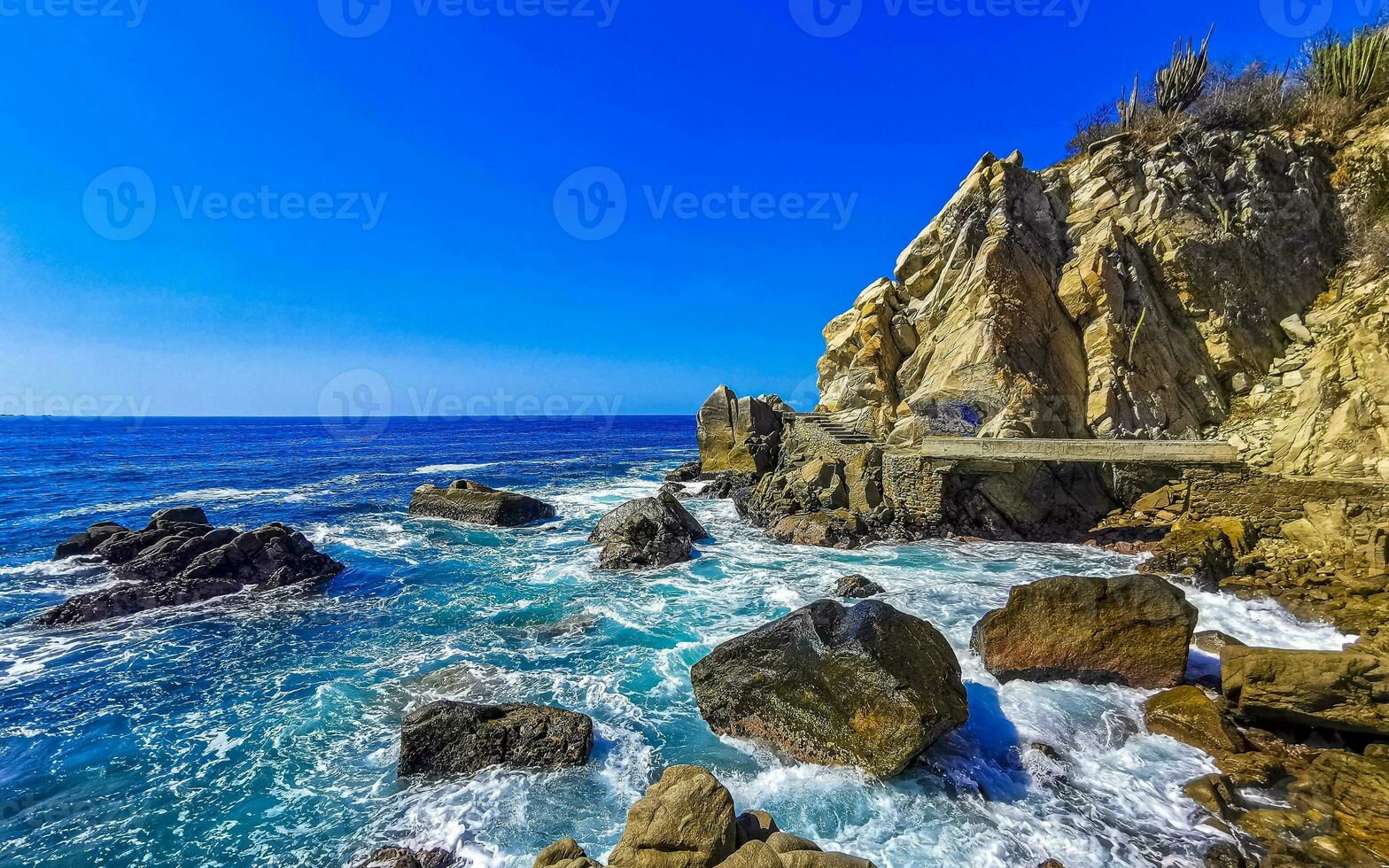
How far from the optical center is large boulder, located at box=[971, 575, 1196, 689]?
8891mm

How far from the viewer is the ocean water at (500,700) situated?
6.39m

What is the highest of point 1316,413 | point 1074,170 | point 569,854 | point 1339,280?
point 1074,170

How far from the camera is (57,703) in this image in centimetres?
969

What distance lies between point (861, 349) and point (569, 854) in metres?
29.7

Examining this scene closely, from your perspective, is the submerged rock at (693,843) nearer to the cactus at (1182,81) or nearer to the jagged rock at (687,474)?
the jagged rock at (687,474)

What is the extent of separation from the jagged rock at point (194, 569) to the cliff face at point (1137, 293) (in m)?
22.4

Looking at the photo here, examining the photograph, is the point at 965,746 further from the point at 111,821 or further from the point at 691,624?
the point at 111,821

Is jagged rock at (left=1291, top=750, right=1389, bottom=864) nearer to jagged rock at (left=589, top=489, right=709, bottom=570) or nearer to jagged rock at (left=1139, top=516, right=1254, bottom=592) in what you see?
jagged rock at (left=1139, top=516, right=1254, bottom=592)

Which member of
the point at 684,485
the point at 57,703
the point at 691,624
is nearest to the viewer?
the point at 57,703

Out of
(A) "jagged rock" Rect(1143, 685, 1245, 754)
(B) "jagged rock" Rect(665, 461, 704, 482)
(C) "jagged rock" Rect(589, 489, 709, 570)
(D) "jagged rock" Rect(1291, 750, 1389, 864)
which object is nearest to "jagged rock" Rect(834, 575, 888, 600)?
(C) "jagged rock" Rect(589, 489, 709, 570)

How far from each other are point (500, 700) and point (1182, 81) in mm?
39718

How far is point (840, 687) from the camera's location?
765 cm

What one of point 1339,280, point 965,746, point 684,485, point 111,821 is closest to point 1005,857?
point 965,746

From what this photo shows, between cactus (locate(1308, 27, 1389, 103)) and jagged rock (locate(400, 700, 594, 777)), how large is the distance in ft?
130
